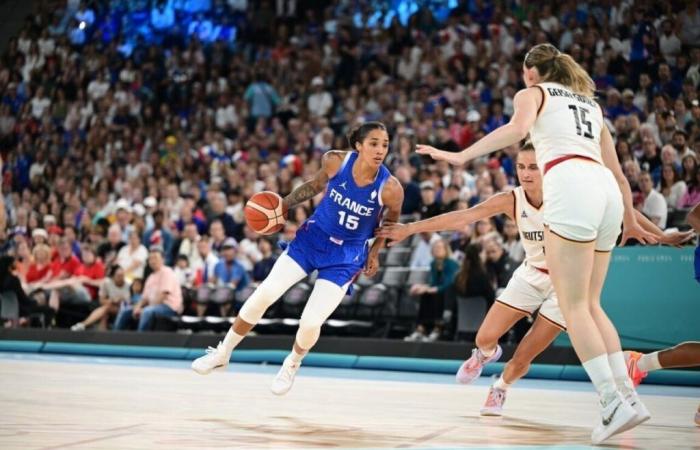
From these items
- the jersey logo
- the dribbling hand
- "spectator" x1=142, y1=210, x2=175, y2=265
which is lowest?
"spectator" x1=142, y1=210, x2=175, y2=265

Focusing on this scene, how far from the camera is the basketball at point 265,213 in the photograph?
25.3 ft

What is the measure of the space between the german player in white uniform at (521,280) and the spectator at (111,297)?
28.3ft

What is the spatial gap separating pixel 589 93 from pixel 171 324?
9.81 meters

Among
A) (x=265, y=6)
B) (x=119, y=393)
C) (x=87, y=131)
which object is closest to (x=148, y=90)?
(x=87, y=131)

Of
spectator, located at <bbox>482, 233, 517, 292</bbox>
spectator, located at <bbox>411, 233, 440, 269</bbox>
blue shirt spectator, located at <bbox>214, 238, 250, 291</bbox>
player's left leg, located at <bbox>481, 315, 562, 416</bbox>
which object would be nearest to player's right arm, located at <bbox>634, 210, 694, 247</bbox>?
player's left leg, located at <bbox>481, 315, 562, 416</bbox>

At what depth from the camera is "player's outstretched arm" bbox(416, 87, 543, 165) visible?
5.32m

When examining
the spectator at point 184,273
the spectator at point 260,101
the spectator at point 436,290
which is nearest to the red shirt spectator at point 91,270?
the spectator at point 184,273

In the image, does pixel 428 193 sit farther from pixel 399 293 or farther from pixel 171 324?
pixel 171 324

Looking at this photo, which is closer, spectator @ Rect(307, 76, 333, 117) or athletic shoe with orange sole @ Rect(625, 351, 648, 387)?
athletic shoe with orange sole @ Rect(625, 351, 648, 387)

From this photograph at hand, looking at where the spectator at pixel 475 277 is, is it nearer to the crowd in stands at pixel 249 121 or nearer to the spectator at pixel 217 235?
the crowd in stands at pixel 249 121

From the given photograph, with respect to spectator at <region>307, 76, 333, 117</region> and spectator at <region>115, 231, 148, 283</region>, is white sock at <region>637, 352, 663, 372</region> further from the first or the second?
spectator at <region>307, 76, 333, 117</region>

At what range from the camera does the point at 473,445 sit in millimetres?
5230

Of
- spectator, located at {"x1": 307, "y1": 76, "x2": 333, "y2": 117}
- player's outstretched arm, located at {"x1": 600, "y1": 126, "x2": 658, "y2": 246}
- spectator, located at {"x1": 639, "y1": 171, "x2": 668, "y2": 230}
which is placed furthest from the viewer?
spectator, located at {"x1": 307, "y1": 76, "x2": 333, "y2": 117}

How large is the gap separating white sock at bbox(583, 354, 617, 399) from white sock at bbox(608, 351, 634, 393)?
0.42 ft
